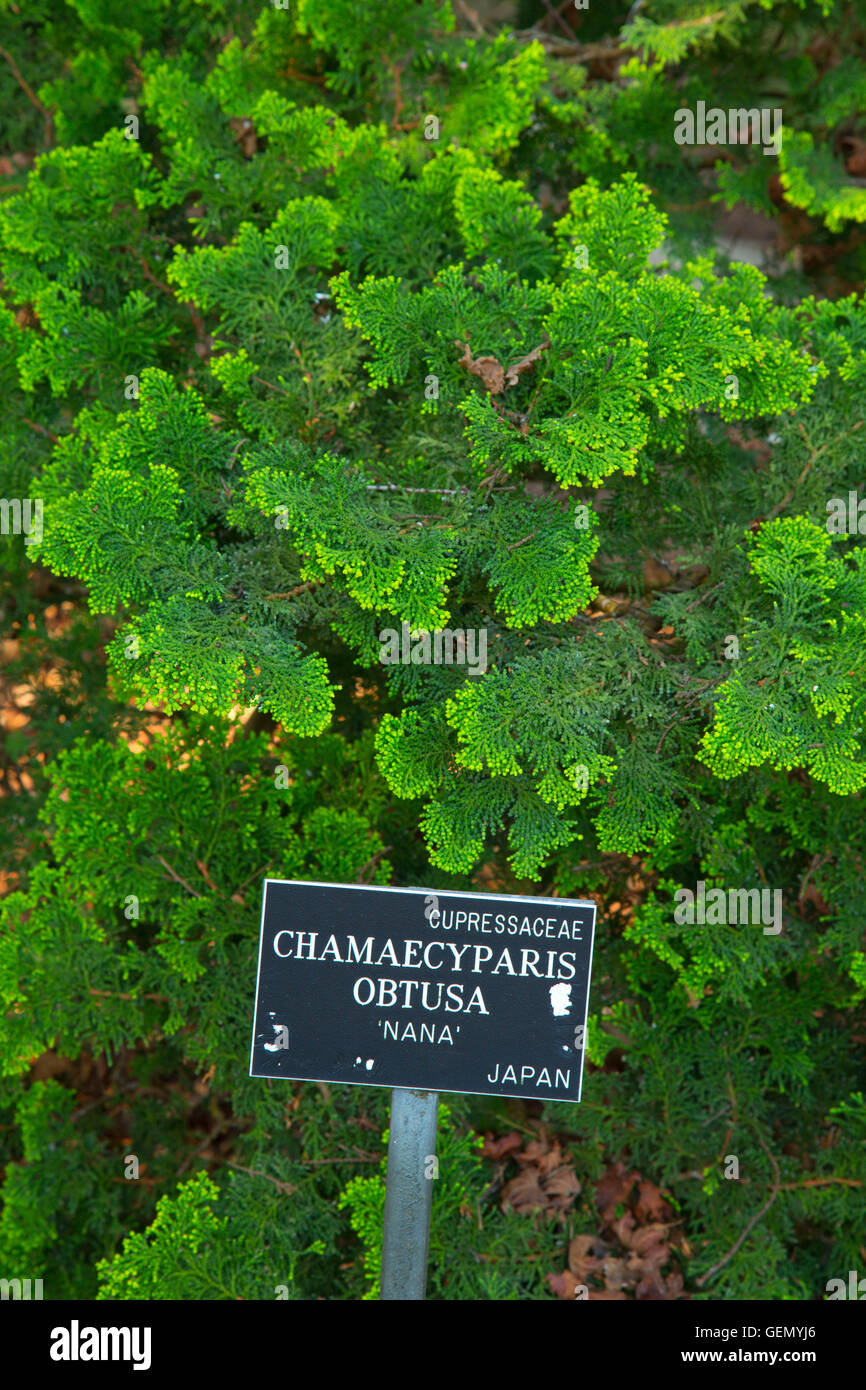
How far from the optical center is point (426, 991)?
66.4 inches

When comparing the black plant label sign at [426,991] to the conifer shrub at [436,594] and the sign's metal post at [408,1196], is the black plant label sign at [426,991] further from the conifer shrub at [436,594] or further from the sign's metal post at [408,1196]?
the conifer shrub at [436,594]

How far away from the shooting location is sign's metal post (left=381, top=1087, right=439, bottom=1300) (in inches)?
65.9

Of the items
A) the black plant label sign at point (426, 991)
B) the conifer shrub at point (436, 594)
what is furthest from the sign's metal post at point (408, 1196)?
the conifer shrub at point (436, 594)

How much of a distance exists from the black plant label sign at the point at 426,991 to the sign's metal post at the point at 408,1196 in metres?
0.06

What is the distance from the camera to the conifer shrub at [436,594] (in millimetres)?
1819

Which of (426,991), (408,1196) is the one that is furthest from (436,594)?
(408,1196)

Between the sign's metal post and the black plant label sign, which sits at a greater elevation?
the black plant label sign

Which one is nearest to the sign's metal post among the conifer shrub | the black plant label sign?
the black plant label sign

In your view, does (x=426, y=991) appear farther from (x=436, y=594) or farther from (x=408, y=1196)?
(x=436, y=594)

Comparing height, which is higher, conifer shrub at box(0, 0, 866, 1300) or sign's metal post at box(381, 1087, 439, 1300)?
conifer shrub at box(0, 0, 866, 1300)

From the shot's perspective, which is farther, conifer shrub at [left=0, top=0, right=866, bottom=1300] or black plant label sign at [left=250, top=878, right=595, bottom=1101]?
conifer shrub at [left=0, top=0, right=866, bottom=1300]

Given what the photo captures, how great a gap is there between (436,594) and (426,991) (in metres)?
0.68

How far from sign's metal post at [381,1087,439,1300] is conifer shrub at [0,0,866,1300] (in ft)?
1.41

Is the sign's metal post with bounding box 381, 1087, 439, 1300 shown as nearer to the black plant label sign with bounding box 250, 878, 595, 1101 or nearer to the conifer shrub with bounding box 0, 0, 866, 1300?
the black plant label sign with bounding box 250, 878, 595, 1101
